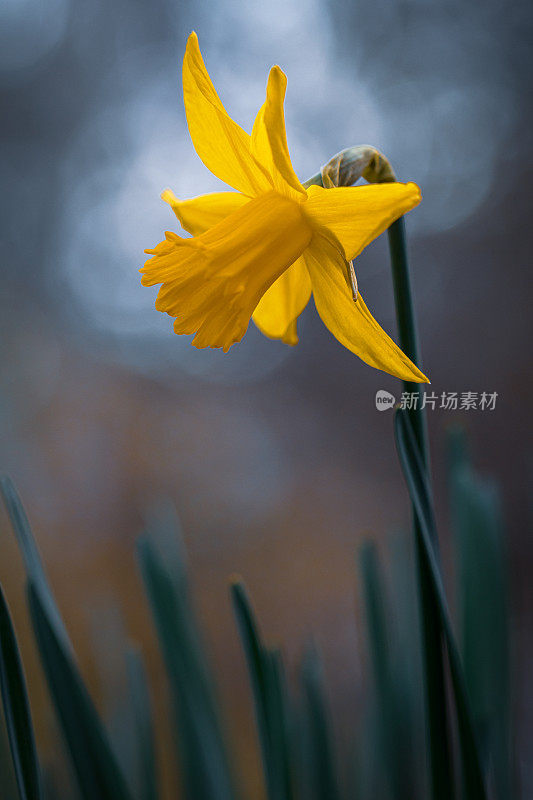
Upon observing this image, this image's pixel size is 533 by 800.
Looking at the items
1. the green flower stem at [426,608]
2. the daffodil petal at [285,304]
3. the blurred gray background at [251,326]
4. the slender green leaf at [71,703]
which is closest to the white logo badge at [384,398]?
the daffodil petal at [285,304]

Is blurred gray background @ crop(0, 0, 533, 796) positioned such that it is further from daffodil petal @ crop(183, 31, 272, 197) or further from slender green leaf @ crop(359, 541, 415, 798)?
daffodil petal @ crop(183, 31, 272, 197)

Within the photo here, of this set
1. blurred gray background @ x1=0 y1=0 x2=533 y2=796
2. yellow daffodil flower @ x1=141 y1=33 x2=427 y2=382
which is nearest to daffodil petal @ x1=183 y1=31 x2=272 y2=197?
yellow daffodil flower @ x1=141 y1=33 x2=427 y2=382

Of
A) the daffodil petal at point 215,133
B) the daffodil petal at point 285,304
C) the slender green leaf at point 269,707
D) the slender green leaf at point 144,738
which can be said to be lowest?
the slender green leaf at point 144,738

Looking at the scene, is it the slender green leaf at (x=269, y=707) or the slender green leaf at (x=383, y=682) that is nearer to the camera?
the slender green leaf at (x=269, y=707)

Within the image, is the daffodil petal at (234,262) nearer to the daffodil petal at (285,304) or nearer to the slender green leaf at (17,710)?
the daffodil petal at (285,304)

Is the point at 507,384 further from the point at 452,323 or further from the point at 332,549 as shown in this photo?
the point at 332,549

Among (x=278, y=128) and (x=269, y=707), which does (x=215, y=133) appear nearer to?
(x=278, y=128)
